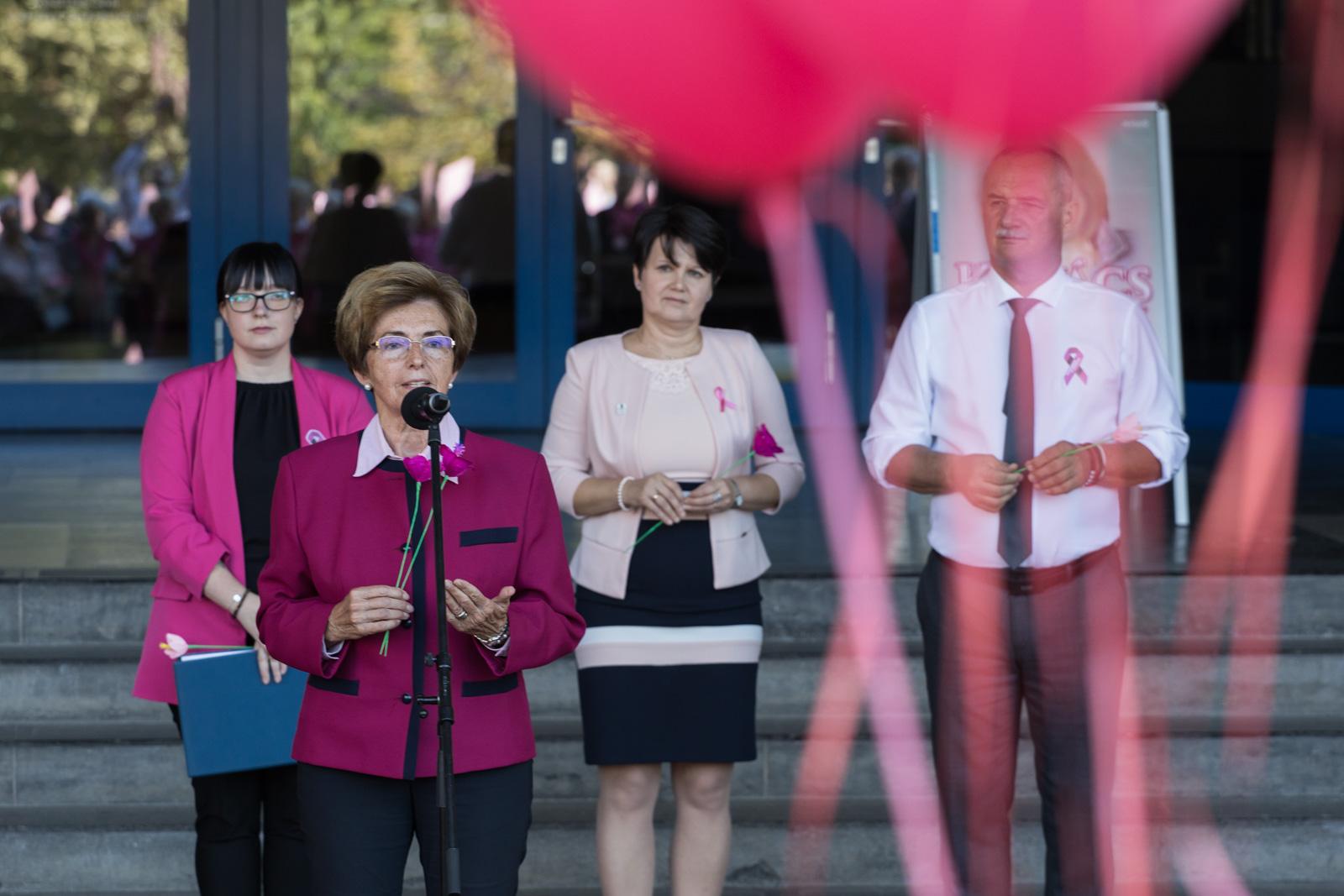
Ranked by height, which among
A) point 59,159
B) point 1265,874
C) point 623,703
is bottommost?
point 1265,874

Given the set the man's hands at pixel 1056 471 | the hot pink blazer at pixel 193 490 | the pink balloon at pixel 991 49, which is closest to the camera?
the man's hands at pixel 1056 471

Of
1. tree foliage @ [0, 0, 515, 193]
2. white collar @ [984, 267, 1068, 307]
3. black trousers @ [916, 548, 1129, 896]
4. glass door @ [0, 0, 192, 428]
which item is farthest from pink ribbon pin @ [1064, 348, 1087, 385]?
glass door @ [0, 0, 192, 428]

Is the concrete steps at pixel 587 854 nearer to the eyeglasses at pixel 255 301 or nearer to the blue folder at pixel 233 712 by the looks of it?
the blue folder at pixel 233 712

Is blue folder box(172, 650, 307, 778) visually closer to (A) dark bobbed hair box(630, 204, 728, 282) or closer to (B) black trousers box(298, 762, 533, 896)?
(B) black trousers box(298, 762, 533, 896)

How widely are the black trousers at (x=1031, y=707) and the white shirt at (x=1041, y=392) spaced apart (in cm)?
8

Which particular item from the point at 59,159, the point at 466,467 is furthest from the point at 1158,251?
the point at 59,159

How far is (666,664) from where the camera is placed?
4.10m

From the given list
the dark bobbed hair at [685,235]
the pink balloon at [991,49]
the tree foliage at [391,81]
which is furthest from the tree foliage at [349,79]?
the dark bobbed hair at [685,235]

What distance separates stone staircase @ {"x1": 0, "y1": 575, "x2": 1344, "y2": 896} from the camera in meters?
4.87

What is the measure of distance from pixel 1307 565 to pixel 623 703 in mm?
2525

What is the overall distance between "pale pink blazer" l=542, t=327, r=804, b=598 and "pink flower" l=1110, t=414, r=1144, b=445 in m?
0.75

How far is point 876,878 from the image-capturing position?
4.91 meters

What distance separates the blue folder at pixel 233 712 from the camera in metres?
3.75

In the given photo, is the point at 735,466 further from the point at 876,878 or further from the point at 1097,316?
the point at 876,878
